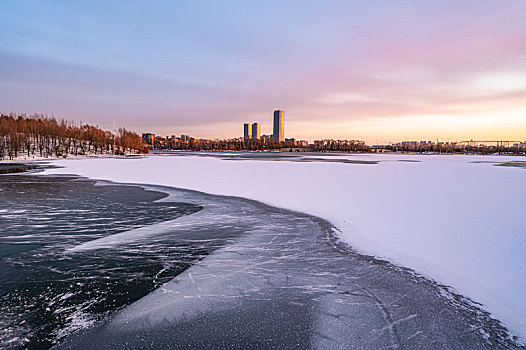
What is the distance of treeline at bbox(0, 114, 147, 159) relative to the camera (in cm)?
5334

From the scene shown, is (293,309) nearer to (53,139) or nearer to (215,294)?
(215,294)

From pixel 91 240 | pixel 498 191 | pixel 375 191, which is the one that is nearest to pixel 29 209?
pixel 91 240

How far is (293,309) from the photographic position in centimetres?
384

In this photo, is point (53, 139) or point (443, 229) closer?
point (443, 229)

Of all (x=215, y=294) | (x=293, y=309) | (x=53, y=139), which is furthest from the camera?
(x=53, y=139)

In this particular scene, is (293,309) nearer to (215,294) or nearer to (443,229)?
(215,294)

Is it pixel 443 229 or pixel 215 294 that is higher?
pixel 443 229

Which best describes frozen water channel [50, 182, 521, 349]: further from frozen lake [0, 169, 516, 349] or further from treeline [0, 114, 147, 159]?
treeline [0, 114, 147, 159]

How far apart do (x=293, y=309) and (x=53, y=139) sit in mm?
76280

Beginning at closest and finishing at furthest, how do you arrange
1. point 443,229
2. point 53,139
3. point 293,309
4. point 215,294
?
point 293,309 < point 215,294 < point 443,229 < point 53,139

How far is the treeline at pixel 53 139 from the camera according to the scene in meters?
53.3

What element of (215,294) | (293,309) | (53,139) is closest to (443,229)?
(293,309)

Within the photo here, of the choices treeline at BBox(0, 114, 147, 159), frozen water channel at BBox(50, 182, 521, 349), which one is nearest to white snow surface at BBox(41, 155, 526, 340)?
frozen water channel at BBox(50, 182, 521, 349)

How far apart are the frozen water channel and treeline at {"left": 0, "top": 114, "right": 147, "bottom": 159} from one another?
193ft
